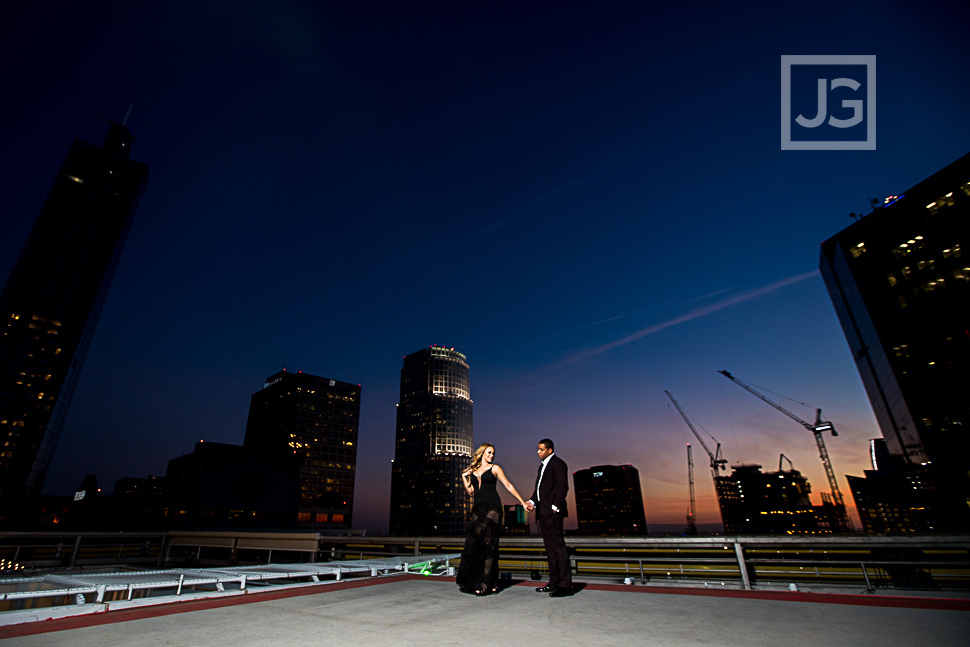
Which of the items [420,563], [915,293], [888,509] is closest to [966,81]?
[915,293]

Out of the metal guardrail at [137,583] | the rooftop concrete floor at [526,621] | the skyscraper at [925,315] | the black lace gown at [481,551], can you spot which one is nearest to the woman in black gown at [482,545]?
the black lace gown at [481,551]

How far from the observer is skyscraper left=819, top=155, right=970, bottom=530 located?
41.6m

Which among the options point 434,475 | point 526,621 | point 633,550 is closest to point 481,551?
point 526,621

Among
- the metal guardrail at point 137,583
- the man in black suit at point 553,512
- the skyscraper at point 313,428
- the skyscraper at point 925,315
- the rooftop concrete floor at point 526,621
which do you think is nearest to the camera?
the rooftop concrete floor at point 526,621

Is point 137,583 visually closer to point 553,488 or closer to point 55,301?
point 553,488

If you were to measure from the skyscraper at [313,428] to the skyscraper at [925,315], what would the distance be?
551 feet

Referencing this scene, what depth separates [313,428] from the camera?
581 ft

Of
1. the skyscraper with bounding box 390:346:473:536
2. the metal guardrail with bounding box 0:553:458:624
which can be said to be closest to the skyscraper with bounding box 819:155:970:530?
the metal guardrail with bounding box 0:553:458:624

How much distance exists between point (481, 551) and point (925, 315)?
62.5m

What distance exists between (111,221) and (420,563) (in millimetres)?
167514

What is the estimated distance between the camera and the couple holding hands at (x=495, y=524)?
5969mm

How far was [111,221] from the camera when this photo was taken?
126 m

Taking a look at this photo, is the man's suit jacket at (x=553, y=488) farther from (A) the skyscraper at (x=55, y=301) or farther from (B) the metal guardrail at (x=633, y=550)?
(A) the skyscraper at (x=55, y=301)

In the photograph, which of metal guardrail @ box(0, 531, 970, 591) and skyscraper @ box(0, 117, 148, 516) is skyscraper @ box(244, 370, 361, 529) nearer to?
skyscraper @ box(0, 117, 148, 516)
